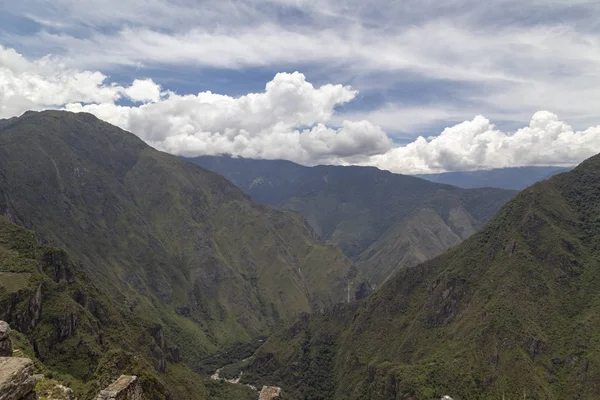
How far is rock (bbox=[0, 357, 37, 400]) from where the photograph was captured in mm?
18419

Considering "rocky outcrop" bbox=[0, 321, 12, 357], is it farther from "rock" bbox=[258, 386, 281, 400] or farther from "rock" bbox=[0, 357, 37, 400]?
"rock" bbox=[258, 386, 281, 400]

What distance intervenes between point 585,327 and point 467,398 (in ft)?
226

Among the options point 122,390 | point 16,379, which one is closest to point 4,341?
point 122,390

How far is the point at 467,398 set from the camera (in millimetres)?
192125

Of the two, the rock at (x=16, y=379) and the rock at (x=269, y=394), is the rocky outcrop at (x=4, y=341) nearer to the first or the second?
the rock at (x=16, y=379)

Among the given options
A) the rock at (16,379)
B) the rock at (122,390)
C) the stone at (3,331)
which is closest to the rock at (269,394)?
the rock at (122,390)

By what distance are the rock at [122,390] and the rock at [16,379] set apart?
30.4 ft

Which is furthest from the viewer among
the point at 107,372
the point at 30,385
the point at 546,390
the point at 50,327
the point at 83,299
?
the point at 83,299

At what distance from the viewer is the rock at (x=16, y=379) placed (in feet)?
60.4

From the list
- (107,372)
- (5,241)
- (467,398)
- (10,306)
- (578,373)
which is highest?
(5,241)

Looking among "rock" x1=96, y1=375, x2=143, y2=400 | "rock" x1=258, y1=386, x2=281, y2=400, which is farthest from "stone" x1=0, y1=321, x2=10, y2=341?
"rock" x1=258, y1=386, x2=281, y2=400

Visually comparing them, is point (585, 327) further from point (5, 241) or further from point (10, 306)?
point (5, 241)

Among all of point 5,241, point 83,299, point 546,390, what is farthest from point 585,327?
point 5,241

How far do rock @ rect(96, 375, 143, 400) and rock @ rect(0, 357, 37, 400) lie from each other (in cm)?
925
